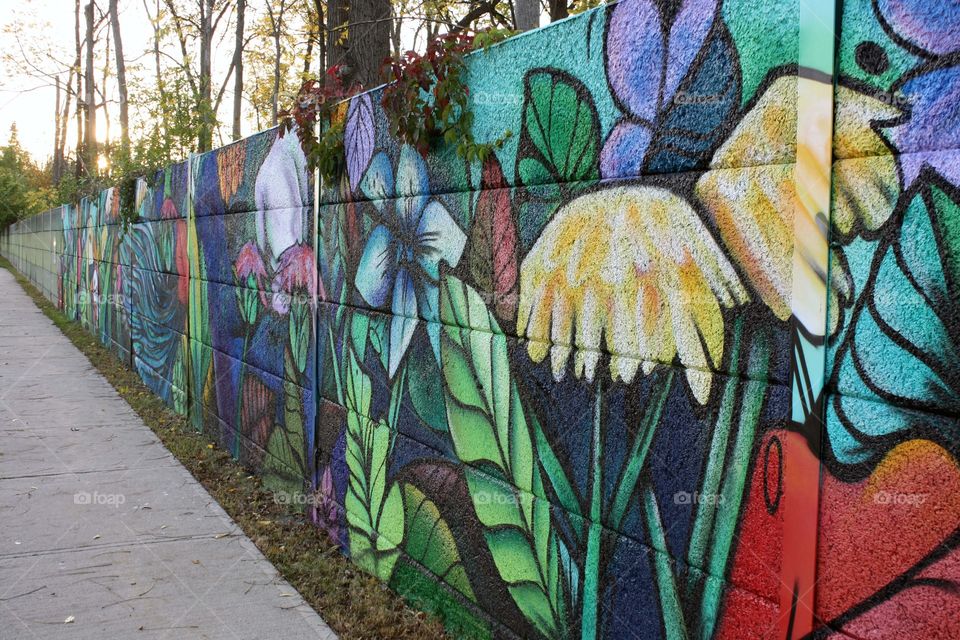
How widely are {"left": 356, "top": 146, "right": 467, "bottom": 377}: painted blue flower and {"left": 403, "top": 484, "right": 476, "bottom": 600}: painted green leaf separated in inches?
24.7

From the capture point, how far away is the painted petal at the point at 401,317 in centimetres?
412

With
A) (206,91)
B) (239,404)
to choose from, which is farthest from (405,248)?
(206,91)

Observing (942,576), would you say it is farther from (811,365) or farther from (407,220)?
(407,220)

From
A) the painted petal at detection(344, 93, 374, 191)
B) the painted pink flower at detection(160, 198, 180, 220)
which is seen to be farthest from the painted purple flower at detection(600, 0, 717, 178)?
the painted pink flower at detection(160, 198, 180, 220)

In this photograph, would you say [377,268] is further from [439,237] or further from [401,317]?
[439,237]

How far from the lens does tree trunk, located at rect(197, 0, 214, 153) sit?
1416cm

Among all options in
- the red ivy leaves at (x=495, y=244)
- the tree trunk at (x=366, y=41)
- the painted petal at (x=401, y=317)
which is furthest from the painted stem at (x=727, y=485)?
the tree trunk at (x=366, y=41)

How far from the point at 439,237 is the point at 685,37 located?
1563mm

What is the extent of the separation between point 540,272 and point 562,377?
37 cm

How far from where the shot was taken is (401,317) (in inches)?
167

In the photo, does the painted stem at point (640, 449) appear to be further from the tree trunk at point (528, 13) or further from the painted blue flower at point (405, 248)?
the tree trunk at point (528, 13)

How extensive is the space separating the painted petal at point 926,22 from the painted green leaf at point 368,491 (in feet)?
9.84

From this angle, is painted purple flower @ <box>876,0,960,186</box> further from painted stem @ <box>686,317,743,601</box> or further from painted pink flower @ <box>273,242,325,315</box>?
painted pink flower @ <box>273,242,325,315</box>

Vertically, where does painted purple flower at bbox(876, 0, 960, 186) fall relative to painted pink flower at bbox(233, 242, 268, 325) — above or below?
above
